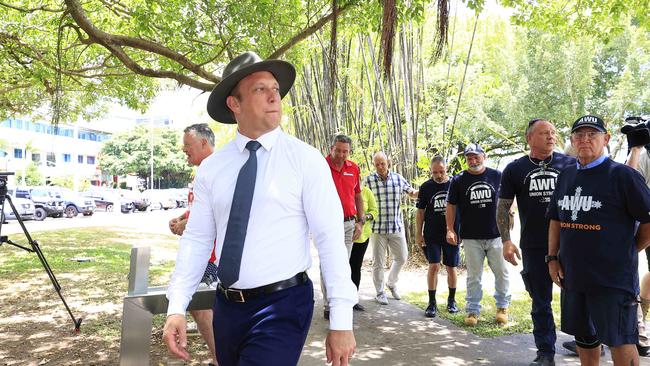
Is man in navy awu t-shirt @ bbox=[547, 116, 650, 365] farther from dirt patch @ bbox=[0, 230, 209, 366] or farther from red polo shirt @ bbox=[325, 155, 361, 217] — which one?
dirt patch @ bbox=[0, 230, 209, 366]

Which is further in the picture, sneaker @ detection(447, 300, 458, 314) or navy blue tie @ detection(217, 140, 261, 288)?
sneaker @ detection(447, 300, 458, 314)

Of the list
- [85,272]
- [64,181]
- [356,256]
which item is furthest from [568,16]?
[64,181]

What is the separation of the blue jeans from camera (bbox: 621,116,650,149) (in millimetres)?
2031

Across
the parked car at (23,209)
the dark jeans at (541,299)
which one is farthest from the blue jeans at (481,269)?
the parked car at (23,209)

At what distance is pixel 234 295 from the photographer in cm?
222

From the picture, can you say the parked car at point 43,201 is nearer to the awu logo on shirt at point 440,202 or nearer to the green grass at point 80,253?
the green grass at point 80,253

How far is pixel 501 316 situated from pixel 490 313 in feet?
1.58

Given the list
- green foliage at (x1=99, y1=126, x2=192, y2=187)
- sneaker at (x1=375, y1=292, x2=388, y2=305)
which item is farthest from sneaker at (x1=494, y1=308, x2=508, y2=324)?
green foliage at (x1=99, y1=126, x2=192, y2=187)

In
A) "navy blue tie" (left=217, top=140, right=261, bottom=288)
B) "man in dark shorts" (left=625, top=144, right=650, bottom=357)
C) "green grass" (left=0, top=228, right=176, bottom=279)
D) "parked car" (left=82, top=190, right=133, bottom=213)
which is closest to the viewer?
"navy blue tie" (left=217, top=140, right=261, bottom=288)

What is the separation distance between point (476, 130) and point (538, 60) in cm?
397

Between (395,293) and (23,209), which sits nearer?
(395,293)

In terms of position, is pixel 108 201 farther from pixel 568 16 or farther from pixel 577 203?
pixel 577 203

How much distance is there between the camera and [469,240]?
233 inches

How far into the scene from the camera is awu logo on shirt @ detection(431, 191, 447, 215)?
663cm
